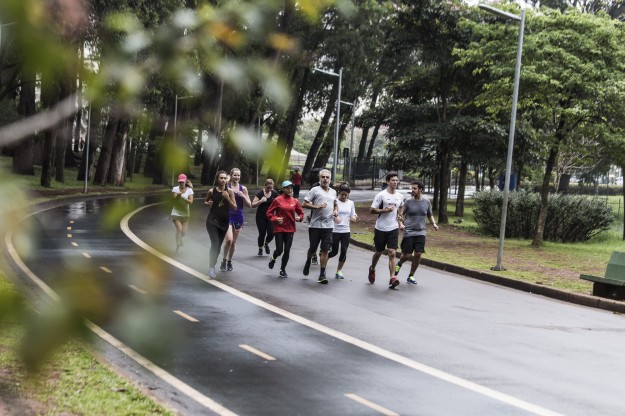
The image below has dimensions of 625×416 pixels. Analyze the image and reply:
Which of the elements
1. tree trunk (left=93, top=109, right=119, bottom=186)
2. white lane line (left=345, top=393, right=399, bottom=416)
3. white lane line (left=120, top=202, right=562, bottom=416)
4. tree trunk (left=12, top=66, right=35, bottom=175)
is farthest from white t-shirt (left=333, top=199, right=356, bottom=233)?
tree trunk (left=12, top=66, right=35, bottom=175)

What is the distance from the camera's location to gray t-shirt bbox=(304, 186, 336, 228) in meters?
14.5

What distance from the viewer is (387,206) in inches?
580

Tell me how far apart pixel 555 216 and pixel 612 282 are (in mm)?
13839

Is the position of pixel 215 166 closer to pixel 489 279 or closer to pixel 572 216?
pixel 489 279

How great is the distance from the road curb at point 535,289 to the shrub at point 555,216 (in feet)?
32.7

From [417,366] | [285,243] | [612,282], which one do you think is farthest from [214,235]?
[612,282]

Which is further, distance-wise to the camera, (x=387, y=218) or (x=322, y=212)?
(x=387, y=218)

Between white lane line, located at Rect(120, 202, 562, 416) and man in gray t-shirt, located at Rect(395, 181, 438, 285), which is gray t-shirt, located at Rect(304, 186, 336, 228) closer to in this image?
man in gray t-shirt, located at Rect(395, 181, 438, 285)

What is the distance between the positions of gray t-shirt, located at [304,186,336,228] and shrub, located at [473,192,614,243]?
14.8m

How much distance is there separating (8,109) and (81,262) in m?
0.46

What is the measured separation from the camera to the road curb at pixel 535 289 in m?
14.0

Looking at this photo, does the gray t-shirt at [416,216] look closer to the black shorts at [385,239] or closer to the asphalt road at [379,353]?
the black shorts at [385,239]

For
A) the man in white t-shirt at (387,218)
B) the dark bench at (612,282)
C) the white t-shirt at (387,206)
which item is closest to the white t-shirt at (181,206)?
the man in white t-shirt at (387,218)

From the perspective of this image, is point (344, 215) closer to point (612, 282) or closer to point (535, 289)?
point (535, 289)
